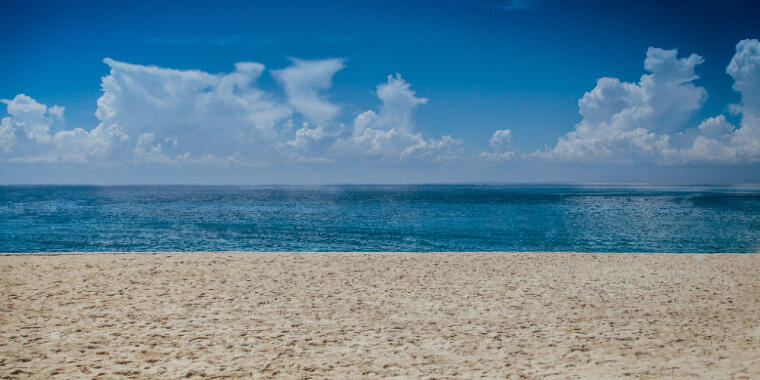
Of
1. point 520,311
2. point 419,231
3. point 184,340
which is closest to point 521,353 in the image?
point 520,311

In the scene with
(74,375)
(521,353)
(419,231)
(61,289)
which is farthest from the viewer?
(419,231)

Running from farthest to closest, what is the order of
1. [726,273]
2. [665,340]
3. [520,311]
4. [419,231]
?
[419,231], [726,273], [520,311], [665,340]

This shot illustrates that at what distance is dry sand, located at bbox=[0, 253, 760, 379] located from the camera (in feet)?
25.0

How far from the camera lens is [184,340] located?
28.8 feet

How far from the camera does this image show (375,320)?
407 inches

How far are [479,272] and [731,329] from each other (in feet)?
25.4

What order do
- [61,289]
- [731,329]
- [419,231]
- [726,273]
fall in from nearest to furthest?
1. [731,329]
2. [61,289]
3. [726,273]
4. [419,231]

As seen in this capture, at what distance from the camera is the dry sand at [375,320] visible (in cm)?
761

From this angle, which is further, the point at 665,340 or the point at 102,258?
the point at 102,258

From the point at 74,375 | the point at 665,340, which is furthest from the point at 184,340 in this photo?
the point at 665,340

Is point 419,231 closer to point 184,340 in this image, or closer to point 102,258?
point 102,258

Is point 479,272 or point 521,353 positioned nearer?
point 521,353

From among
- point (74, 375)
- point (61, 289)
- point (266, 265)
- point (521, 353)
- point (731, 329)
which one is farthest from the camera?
point (266, 265)

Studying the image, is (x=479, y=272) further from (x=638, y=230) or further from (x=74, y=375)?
(x=638, y=230)
